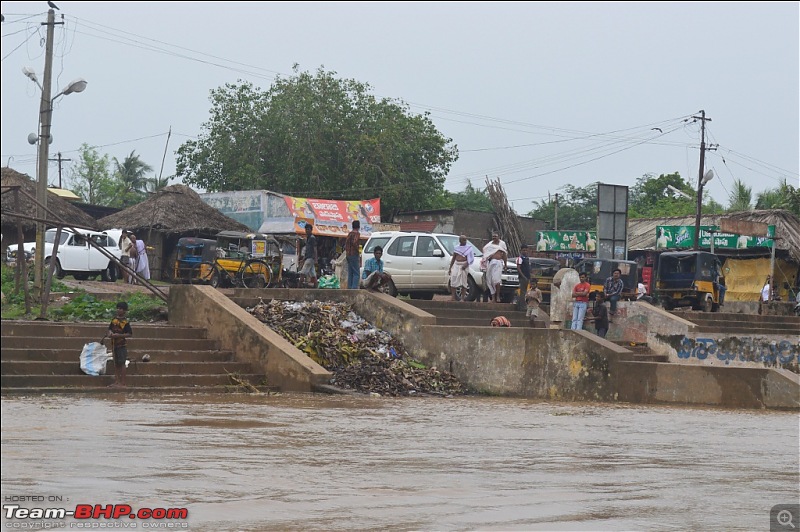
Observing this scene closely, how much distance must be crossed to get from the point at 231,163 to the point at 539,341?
32.5 m

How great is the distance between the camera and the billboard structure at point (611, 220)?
25.8m

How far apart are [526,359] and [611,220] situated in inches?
375

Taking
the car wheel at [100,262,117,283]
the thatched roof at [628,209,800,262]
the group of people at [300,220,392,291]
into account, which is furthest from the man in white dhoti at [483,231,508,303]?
the thatched roof at [628,209,800,262]

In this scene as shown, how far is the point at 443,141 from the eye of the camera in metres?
49.7

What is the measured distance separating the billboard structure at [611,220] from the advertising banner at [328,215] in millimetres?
12640

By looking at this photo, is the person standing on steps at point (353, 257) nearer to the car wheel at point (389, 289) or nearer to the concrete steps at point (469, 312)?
the concrete steps at point (469, 312)

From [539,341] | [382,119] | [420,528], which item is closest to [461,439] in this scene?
[420,528]

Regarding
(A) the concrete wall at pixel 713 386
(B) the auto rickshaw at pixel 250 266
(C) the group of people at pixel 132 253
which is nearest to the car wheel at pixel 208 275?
(B) the auto rickshaw at pixel 250 266

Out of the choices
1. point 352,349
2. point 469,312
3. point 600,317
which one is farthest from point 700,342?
point 352,349

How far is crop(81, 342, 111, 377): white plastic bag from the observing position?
14523 millimetres

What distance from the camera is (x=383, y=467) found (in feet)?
26.0

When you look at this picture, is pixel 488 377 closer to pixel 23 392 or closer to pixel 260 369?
pixel 260 369

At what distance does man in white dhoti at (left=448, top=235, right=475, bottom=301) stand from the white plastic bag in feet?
27.5

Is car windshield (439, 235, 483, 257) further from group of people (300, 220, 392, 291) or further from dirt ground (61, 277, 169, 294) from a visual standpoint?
dirt ground (61, 277, 169, 294)
